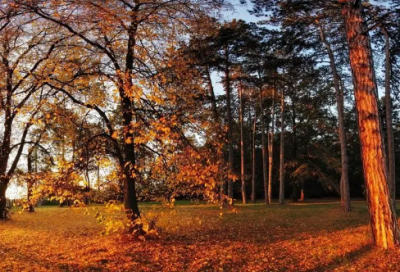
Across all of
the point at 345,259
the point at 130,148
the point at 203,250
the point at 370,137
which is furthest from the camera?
the point at 130,148

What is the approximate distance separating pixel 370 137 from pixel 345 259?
272 centimetres

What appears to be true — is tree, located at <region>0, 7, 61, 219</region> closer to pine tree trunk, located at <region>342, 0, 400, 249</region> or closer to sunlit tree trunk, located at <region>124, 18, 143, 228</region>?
sunlit tree trunk, located at <region>124, 18, 143, 228</region>

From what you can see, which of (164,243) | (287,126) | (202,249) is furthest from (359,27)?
(287,126)

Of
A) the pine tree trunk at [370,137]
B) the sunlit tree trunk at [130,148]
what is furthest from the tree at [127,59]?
the pine tree trunk at [370,137]

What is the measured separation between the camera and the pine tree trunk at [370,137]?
764 cm

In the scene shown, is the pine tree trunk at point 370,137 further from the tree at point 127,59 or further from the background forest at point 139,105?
the tree at point 127,59

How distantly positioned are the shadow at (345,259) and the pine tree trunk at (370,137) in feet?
1.11

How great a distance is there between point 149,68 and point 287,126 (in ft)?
91.1

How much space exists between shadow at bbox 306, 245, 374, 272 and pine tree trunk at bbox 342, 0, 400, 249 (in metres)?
0.34

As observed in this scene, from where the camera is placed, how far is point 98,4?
291 inches

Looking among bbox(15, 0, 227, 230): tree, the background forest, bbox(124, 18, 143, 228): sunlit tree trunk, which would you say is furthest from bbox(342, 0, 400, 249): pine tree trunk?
bbox(124, 18, 143, 228): sunlit tree trunk

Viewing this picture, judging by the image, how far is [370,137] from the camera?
26.0ft

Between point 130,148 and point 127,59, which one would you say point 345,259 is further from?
point 127,59

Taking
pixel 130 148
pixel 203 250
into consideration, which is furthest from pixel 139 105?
pixel 203 250
